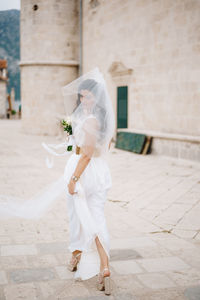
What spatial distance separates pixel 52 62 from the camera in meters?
18.7

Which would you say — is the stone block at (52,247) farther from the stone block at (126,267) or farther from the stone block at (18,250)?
the stone block at (126,267)

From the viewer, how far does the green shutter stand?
48.6ft

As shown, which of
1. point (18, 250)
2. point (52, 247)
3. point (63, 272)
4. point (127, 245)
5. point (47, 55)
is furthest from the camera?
point (47, 55)

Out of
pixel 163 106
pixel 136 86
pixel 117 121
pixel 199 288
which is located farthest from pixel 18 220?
pixel 117 121

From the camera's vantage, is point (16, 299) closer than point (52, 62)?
Yes

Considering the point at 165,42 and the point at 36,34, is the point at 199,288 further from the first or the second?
the point at 36,34

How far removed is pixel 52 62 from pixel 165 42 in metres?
7.99

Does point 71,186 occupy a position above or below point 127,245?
above

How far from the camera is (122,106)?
49.5 feet

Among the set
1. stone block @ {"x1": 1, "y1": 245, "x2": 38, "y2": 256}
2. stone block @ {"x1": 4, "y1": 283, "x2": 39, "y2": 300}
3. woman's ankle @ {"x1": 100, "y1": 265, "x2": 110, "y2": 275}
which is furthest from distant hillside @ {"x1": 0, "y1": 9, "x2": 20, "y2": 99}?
woman's ankle @ {"x1": 100, "y1": 265, "x2": 110, "y2": 275}

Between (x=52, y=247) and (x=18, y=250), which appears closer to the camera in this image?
(x=18, y=250)

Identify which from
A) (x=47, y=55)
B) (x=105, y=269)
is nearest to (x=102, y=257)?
(x=105, y=269)

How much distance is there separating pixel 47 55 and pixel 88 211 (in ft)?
54.6

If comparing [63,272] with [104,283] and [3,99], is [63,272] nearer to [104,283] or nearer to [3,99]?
[104,283]
